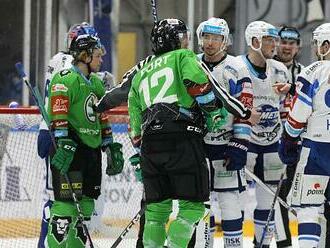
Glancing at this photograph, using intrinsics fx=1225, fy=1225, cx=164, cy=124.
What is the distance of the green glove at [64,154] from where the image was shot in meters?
6.02

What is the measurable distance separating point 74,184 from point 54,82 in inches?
20.6

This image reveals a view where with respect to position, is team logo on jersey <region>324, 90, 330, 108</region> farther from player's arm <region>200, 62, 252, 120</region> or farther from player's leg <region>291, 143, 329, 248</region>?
player's arm <region>200, 62, 252, 120</region>

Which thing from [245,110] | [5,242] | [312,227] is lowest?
[5,242]

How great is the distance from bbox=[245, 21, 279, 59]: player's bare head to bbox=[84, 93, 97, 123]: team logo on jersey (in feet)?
3.67

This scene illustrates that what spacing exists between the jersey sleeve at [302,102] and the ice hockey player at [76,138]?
102 centimetres

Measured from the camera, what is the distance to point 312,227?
589cm

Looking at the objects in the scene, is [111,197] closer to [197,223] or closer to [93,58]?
[93,58]

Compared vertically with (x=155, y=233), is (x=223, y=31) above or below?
above

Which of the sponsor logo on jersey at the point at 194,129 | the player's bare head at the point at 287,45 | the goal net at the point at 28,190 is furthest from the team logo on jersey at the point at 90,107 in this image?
the player's bare head at the point at 287,45

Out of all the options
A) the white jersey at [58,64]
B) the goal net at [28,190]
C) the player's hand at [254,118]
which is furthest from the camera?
the goal net at [28,190]

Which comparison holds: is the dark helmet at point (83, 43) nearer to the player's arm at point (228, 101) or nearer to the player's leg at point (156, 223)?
the player's arm at point (228, 101)

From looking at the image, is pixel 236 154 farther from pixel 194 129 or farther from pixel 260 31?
pixel 260 31

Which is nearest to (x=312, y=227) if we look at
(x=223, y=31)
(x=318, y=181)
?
(x=318, y=181)

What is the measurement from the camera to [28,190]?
7.64 metres
